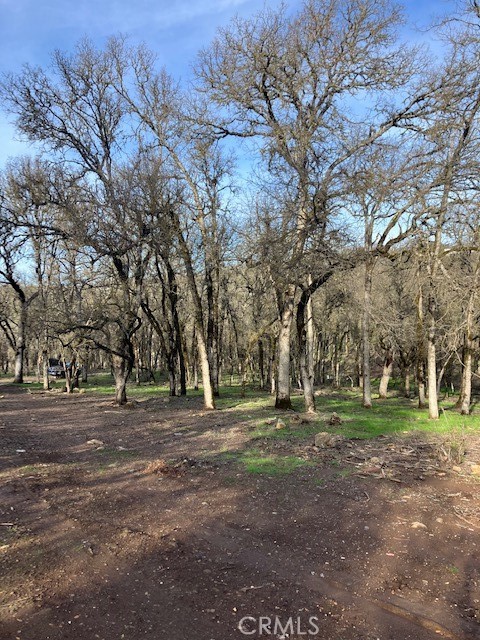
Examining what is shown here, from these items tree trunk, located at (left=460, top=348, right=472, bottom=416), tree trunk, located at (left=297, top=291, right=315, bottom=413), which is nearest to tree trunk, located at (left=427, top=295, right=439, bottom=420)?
tree trunk, located at (left=460, top=348, right=472, bottom=416)

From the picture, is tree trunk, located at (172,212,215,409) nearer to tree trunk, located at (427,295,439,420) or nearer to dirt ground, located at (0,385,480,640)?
dirt ground, located at (0,385,480,640)

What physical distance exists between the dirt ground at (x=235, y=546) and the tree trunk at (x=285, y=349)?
5.88 meters

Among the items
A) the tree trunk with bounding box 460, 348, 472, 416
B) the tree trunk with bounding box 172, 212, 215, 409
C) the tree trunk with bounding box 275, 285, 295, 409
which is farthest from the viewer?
the tree trunk with bounding box 172, 212, 215, 409

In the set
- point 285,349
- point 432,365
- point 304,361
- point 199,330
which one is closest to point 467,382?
point 432,365

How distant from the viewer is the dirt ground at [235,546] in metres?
3.53

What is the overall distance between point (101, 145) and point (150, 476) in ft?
47.5

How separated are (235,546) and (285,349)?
10.3 m

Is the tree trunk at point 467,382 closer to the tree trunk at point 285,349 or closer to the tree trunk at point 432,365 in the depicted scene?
the tree trunk at point 432,365

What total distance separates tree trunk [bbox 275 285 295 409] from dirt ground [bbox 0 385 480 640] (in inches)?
232

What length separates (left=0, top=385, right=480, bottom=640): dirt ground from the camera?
3.53 m

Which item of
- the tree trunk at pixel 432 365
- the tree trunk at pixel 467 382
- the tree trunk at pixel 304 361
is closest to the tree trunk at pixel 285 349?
the tree trunk at pixel 304 361

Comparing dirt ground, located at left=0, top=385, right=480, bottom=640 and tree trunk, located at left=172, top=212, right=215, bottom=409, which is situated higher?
tree trunk, located at left=172, top=212, right=215, bottom=409

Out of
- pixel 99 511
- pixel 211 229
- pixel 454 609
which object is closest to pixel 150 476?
pixel 99 511

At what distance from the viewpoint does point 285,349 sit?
14.9 metres
